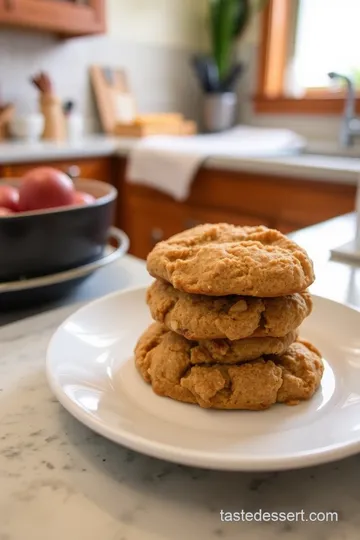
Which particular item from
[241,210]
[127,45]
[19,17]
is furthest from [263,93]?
[19,17]

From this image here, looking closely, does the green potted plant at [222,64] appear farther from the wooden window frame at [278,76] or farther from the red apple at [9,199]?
the red apple at [9,199]

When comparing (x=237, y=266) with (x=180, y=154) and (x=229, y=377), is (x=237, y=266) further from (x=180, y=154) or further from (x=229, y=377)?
(x=180, y=154)

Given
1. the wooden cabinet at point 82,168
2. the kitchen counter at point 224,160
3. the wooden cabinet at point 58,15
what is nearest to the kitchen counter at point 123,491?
the kitchen counter at point 224,160

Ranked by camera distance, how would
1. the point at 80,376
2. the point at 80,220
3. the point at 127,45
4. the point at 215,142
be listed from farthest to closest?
Answer: the point at 127,45
the point at 215,142
the point at 80,220
the point at 80,376

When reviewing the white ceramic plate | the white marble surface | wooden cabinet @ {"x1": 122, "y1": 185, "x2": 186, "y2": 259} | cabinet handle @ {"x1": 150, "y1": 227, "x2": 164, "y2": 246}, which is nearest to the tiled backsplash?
the white marble surface

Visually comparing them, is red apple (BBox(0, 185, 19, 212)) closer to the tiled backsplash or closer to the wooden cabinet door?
the wooden cabinet door

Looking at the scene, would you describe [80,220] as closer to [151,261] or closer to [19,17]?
[151,261]

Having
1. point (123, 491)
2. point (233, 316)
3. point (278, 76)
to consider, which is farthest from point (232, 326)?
point (278, 76)
